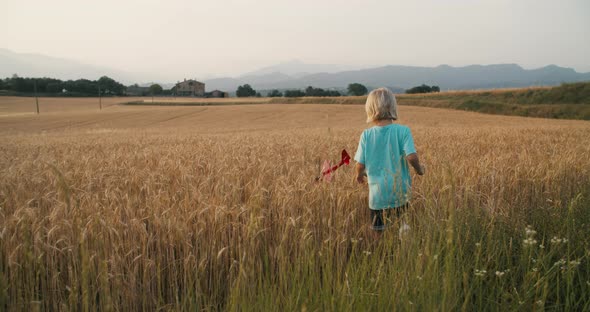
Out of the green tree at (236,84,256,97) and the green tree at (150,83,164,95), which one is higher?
the green tree at (150,83,164,95)

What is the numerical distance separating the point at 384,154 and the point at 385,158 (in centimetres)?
4

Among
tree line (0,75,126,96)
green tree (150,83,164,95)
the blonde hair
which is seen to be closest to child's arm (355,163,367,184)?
the blonde hair

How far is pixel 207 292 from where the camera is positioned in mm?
2568

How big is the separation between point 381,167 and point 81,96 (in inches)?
3772

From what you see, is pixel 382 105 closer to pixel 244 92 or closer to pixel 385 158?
pixel 385 158

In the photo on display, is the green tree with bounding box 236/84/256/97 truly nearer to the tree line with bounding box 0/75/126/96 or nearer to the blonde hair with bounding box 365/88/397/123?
the tree line with bounding box 0/75/126/96

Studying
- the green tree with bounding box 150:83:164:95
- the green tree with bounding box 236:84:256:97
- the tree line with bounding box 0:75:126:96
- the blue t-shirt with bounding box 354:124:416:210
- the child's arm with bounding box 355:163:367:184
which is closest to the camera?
the blue t-shirt with bounding box 354:124:416:210

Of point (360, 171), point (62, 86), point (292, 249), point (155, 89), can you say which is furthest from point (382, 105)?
point (155, 89)

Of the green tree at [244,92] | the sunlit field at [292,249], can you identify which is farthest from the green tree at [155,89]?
the sunlit field at [292,249]

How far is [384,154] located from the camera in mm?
3240

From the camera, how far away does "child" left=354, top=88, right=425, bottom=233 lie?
3143mm

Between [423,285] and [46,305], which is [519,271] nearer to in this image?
→ [423,285]

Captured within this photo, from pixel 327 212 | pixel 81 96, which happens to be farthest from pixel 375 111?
pixel 81 96

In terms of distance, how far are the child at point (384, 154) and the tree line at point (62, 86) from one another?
8886 cm
